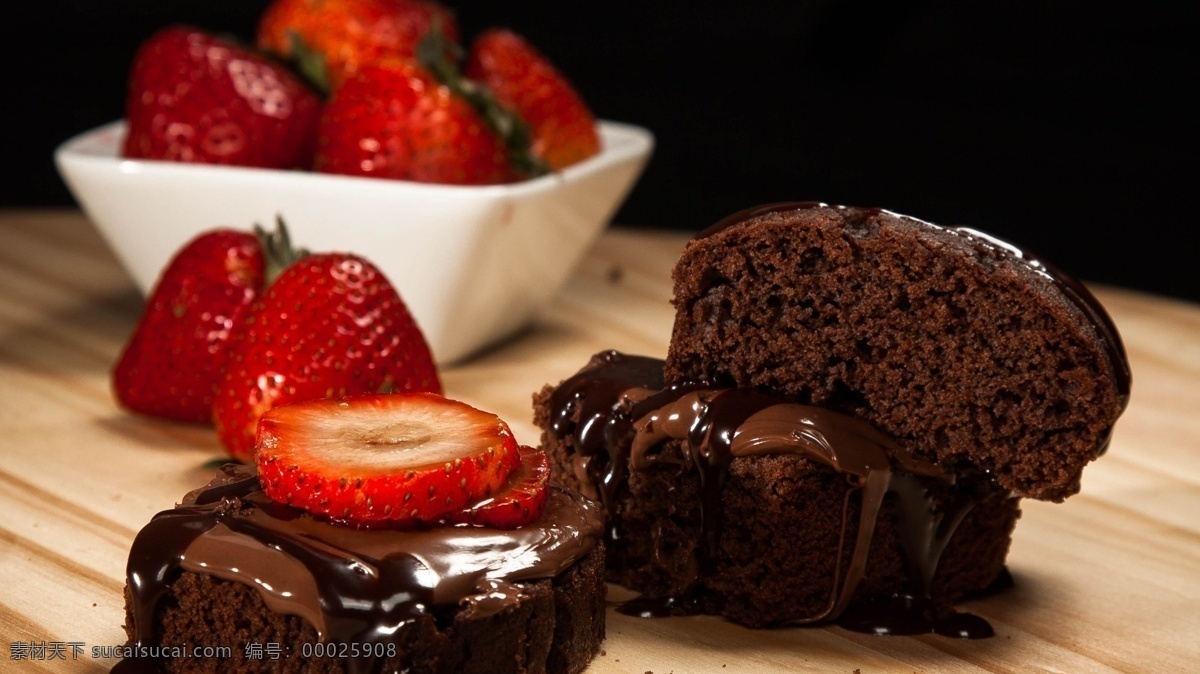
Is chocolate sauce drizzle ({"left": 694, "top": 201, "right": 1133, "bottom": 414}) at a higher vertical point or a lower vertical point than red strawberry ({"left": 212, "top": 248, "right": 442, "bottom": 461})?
higher

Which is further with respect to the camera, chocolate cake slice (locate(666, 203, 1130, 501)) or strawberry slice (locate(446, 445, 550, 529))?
chocolate cake slice (locate(666, 203, 1130, 501))

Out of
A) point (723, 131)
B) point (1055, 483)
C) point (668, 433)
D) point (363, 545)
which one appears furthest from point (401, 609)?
point (723, 131)

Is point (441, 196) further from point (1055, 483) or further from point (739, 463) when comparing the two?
point (1055, 483)

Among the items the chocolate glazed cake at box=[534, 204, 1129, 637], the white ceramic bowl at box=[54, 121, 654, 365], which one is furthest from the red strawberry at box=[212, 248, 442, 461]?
the chocolate glazed cake at box=[534, 204, 1129, 637]

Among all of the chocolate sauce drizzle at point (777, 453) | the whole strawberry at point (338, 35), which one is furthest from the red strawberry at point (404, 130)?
the chocolate sauce drizzle at point (777, 453)

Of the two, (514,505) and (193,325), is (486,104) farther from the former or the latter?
(514,505)

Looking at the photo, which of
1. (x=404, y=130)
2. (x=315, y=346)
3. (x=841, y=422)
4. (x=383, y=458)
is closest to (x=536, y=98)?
(x=404, y=130)

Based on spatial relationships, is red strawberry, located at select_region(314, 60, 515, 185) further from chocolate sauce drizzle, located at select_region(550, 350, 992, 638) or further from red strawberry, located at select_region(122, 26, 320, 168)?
A: chocolate sauce drizzle, located at select_region(550, 350, 992, 638)
